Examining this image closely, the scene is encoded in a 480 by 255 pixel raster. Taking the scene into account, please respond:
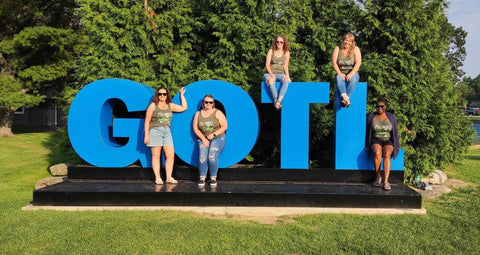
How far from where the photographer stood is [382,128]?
5.75m

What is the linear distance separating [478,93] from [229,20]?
10728 centimetres

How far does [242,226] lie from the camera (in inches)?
179

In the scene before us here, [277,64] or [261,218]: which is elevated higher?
[277,64]

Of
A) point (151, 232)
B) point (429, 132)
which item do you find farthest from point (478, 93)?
point (151, 232)

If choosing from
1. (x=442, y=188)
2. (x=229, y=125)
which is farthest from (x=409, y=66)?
(x=229, y=125)

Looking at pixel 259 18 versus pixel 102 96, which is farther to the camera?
pixel 259 18

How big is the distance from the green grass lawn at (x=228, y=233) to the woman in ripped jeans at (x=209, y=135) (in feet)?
3.38

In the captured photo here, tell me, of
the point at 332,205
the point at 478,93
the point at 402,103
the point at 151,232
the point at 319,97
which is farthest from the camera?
the point at 478,93

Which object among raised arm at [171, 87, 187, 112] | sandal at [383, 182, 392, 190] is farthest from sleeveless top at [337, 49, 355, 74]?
raised arm at [171, 87, 187, 112]

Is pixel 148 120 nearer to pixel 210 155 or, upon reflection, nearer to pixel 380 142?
pixel 210 155

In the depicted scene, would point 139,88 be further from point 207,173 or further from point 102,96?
point 207,173

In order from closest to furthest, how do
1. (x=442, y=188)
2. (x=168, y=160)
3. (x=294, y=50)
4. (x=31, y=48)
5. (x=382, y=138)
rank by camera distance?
(x=382, y=138) < (x=168, y=160) < (x=442, y=188) < (x=294, y=50) < (x=31, y=48)

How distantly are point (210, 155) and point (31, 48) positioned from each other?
14.3 metres

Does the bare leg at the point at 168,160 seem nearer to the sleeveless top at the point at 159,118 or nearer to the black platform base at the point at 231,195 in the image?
the black platform base at the point at 231,195
